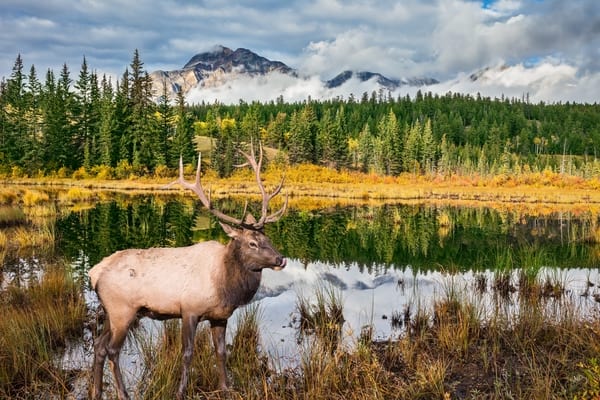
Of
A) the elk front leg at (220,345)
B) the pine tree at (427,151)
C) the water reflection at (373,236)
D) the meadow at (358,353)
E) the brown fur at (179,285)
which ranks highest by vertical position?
the pine tree at (427,151)

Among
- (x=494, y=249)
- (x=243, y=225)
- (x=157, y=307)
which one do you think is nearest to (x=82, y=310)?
(x=157, y=307)

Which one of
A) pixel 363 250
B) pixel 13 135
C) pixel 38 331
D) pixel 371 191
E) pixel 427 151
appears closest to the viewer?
pixel 38 331

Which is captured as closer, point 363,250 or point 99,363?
point 99,363

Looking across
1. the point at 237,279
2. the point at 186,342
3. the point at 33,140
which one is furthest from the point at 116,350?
the point at 33,140

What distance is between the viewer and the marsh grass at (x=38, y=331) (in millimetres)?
5117

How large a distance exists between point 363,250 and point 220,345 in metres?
12.8

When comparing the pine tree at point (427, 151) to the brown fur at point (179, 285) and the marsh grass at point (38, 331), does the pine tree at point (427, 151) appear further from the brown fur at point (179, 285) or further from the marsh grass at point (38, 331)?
the brown fur at point (179, 285)

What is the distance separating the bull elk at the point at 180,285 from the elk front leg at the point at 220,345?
11cm

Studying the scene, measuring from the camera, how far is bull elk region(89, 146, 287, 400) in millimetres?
4648

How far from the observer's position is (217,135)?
327ft

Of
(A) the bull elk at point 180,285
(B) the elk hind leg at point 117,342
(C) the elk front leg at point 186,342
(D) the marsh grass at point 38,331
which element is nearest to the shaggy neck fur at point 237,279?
(A) the bull elk at point 180,285

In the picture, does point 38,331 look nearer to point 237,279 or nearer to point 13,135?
point 237,279

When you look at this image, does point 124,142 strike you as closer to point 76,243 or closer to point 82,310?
point 76,243

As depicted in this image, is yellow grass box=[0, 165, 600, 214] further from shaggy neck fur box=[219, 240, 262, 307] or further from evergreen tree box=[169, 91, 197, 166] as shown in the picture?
shaggy neck fur box=[219, 240, 262, 307]
